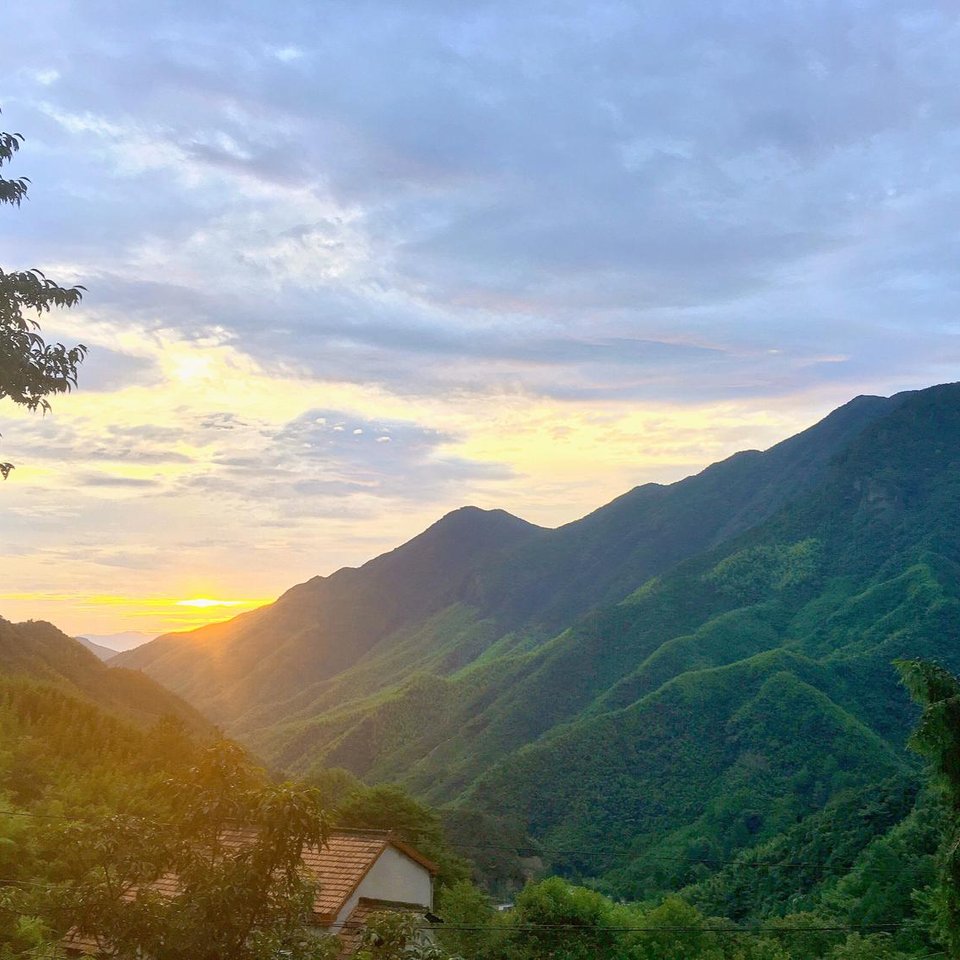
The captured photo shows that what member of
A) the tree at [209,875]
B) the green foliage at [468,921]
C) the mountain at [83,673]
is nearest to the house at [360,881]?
the green foliage at [468,921]

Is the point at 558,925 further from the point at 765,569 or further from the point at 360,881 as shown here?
the point at 765,569

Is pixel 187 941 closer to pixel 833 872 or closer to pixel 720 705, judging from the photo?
pixel 833 872

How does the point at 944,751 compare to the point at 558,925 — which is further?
the point at 558,925

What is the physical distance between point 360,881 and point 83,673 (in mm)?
52685

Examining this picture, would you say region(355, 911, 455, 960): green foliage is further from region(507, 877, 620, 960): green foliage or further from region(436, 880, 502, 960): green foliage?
region(507, 877, 620, 960): green foliage

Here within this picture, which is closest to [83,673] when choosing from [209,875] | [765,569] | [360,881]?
[360,881]

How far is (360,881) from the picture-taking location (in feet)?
54.6

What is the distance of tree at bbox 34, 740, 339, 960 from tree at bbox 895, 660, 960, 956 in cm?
1345

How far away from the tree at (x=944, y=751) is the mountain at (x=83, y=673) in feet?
139

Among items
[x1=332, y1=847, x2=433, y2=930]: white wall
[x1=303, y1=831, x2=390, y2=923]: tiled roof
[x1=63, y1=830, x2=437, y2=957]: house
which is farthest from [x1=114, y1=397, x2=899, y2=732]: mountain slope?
[x1=303, y1=831, x2=390, y2=923]: tiled roof

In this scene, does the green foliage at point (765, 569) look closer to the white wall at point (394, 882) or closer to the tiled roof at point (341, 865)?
the white wall at point (394, 882)

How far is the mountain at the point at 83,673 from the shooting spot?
5184 cm

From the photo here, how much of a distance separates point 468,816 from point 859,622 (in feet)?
183

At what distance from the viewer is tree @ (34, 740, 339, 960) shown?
765 cm
